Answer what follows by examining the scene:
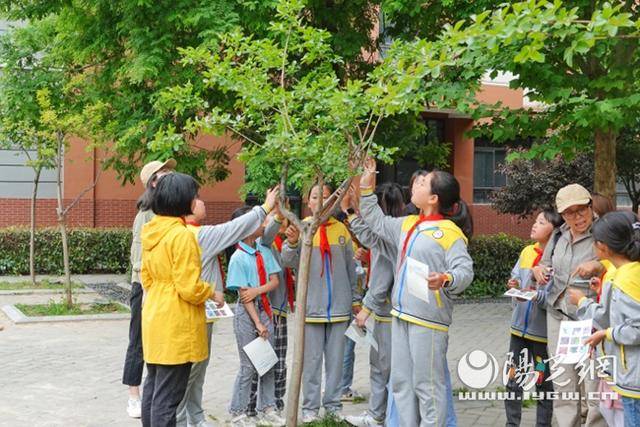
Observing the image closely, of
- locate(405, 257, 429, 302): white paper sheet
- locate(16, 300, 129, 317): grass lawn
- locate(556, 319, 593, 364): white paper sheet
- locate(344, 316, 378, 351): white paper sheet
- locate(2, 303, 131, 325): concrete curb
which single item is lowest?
locate(2, 303, 131, 325): concrete curb

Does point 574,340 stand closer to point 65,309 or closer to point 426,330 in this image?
point 426,330

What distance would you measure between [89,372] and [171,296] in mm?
3967

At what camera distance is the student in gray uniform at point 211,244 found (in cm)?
473

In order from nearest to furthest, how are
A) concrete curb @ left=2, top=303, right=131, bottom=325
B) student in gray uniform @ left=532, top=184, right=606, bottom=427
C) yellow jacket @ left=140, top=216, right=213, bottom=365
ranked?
yellow jacket @ left=140, top=216, right=213, bottom=365 < student in gray uniform @ left=532, top=184, right=606, bottom=427 < concrete curb @ left=2, top=303, right=131, bottom=325

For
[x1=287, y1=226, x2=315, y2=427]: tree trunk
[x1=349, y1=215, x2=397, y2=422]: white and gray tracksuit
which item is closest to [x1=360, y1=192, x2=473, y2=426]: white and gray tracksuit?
[x1=287, y1=226, x2=315, y2=427]: tree trunk

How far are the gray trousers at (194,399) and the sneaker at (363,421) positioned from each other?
1.19m

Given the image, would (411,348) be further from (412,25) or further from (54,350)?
(412,25)

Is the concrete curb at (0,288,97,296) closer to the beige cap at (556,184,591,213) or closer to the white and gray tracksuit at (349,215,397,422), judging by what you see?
the white and gray tracksuit at (349,215,397,422)

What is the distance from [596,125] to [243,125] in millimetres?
3122

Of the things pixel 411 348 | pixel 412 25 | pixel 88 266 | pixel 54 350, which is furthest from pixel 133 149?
pixel 411 348

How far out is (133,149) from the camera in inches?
456

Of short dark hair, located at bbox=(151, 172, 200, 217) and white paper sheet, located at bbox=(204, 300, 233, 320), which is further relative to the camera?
white paper sheet, located at bbox=(204, 300, 233, 320)

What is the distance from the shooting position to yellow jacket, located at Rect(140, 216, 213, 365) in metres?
4.36

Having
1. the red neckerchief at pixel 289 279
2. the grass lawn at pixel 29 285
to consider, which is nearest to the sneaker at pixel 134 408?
the red neckerchief at pixel 289 279
